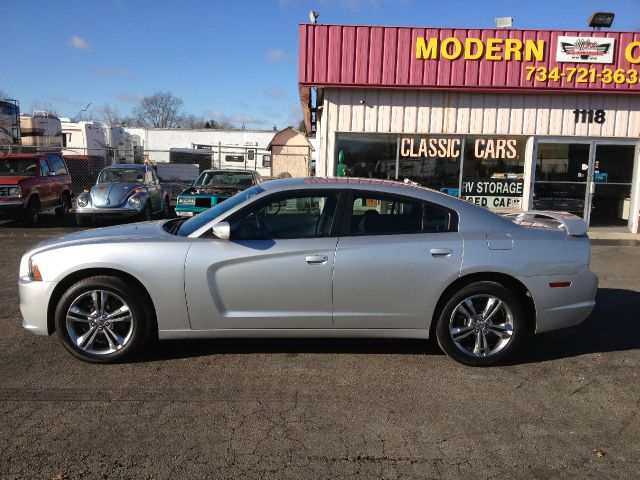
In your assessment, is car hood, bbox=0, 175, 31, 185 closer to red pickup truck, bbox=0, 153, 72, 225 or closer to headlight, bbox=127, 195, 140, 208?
red pickup truck, bbox=0, 153, 72, 225

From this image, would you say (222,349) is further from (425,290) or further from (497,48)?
(497,48)

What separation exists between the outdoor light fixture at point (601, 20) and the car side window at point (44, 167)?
13.5 metres

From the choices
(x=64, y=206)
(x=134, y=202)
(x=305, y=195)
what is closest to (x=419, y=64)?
(x=134, y=202)

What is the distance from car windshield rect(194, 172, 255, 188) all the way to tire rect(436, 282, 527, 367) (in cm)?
892

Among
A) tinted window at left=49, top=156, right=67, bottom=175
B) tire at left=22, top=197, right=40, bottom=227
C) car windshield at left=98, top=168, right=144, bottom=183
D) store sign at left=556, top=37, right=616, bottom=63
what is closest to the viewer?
store sign at left=556, top=37, right=616, bottom=63

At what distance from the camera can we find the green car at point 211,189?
1140 centimetres

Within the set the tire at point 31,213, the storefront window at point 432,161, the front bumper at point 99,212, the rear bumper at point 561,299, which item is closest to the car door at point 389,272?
the rear bumper at point 561,299

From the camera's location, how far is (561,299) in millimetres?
4594

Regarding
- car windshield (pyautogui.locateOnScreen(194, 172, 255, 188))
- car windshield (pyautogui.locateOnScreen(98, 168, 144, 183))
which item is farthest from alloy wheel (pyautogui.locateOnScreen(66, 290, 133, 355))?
car windshield (pyautogui.locateOnScreen(98, 168, 144, 183))

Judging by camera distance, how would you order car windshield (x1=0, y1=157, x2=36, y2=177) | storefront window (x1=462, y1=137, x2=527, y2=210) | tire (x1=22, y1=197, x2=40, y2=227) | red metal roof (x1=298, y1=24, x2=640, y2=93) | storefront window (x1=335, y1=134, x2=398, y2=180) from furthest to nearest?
car windshield (x1=0, y1=157, x2=36, y2=177)
tire (x1=22, y1=197, x2=40, y2=227)
storefront window (x1=462, y1=137, x2=527, y2=210)
storefront window (x1=335, y1=134, x2=398, y2=180)
red metal roof (x1=298, y1=24, x2=640, y2=93)

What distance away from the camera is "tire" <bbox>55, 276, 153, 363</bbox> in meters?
4.38

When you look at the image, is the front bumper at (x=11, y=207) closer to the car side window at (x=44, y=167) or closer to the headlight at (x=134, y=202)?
the car side window at (x=44, y=167)

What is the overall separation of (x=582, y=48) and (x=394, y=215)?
31.6ft

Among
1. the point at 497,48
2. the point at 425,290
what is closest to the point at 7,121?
the point at 497,48
